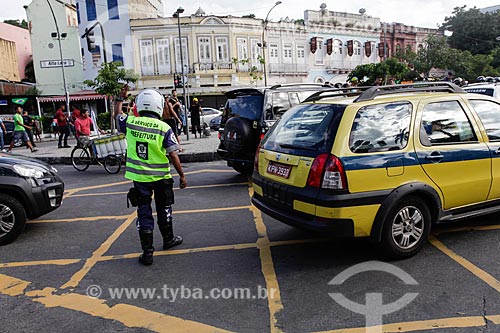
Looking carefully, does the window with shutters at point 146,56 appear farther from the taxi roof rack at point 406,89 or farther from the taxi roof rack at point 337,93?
the taxi roof rack at point 406,89

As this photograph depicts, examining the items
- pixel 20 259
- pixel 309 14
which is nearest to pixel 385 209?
pixel 20 259

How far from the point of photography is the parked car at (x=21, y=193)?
511 cm

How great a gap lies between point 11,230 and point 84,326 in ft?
8.50

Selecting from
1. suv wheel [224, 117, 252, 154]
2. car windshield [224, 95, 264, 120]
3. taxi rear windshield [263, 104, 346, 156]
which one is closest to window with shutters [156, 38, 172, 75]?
car windshield [224, 95, 264, 120]

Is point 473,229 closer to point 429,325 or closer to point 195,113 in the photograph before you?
point 429,325

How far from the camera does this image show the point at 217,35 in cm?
3684

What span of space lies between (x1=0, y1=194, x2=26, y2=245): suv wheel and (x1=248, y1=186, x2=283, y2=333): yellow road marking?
117 inches

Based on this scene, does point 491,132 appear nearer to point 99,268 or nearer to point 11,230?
point 99,268

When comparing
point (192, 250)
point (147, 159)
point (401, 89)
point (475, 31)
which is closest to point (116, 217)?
point (192, 250)

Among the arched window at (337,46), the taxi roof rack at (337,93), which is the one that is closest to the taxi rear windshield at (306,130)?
the taxi roof rack at (337,93)

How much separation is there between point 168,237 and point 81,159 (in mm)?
7161

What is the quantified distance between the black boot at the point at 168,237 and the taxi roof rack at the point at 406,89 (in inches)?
98.4

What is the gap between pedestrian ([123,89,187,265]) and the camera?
4.33 m

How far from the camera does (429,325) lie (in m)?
3.08
